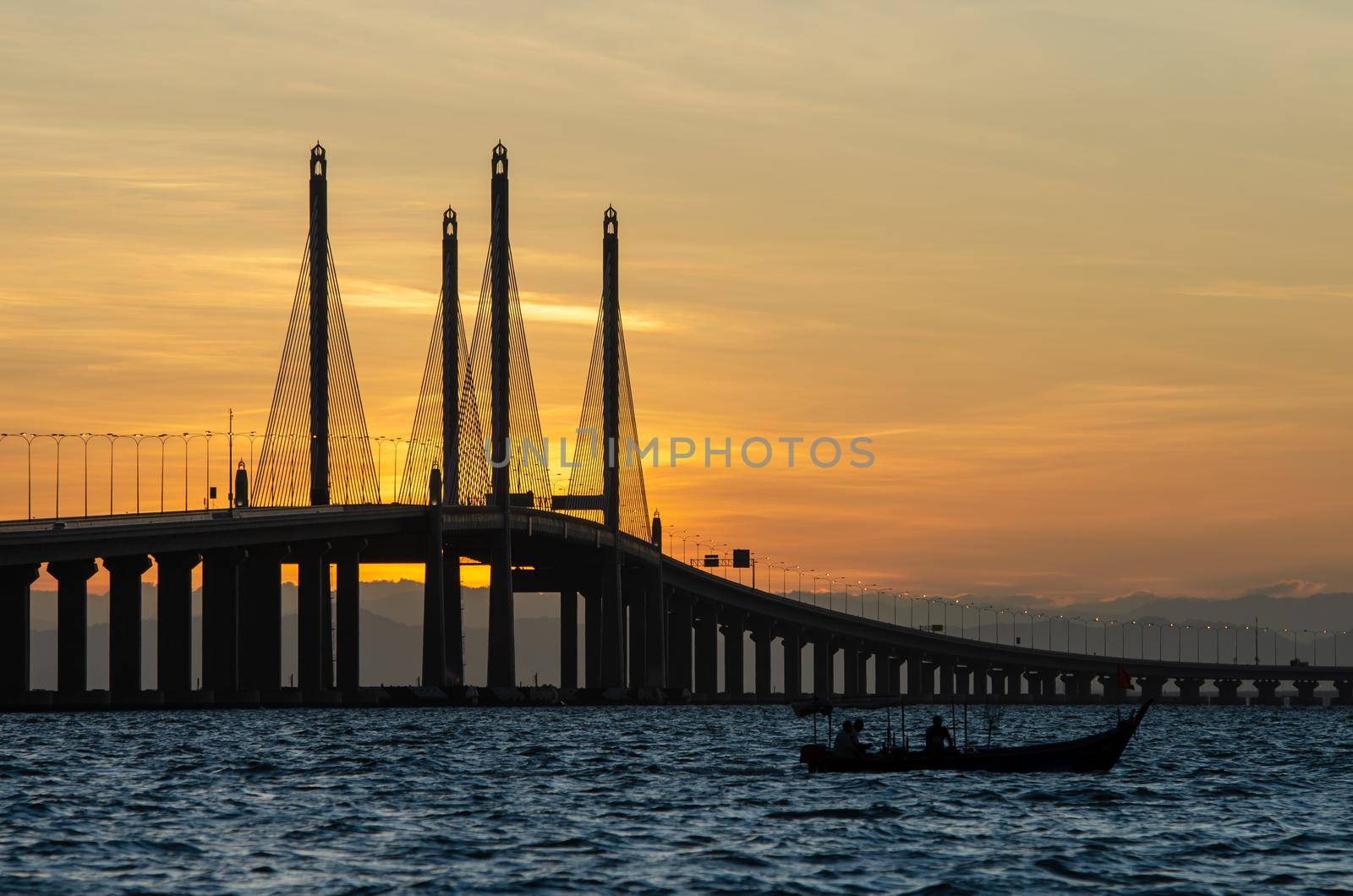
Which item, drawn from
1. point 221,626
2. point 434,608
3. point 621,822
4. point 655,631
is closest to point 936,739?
point 621,822

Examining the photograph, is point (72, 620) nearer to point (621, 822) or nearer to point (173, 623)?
point (173, 623)

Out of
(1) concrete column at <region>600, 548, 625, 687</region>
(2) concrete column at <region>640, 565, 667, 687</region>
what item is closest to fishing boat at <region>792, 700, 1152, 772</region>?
(1) concrete column at <region>600, 548, 625, 687</region>

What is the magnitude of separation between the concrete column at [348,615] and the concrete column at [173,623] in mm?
20089

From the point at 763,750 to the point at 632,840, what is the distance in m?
39.6

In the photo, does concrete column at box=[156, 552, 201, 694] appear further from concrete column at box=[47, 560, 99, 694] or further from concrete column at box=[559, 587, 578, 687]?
concrete column at box=[559, 587, 578, 687]

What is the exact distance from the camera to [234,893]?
38594 mm

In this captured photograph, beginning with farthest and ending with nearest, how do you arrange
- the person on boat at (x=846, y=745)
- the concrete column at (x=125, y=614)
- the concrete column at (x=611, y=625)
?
the concrete column at (x=611, y=625) < the concrete column at (x=125, y=614) < the person on boat at (x=846, y=745)

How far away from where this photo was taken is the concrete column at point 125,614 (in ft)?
395

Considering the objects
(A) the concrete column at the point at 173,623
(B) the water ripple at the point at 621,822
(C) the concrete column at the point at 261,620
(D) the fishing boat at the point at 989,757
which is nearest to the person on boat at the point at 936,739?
(D) the fishing boat at the point at 989,757

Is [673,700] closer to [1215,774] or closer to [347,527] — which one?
[347,527]

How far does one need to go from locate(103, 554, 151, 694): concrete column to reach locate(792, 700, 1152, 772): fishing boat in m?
61.3

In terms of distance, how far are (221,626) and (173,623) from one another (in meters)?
2.77

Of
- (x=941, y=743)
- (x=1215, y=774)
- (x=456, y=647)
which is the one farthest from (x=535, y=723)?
(x=941, y=743)

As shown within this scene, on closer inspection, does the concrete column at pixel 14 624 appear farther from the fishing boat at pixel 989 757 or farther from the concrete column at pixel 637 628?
the concrete column at pixel 637 628
